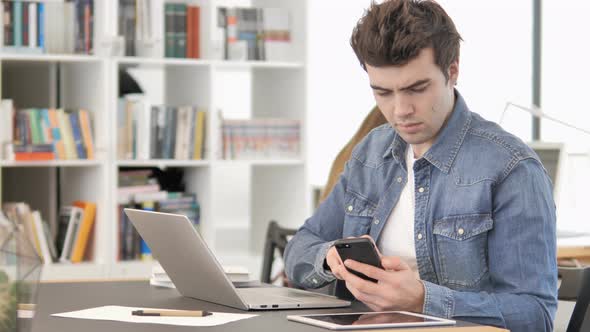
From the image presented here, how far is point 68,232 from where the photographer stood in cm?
431

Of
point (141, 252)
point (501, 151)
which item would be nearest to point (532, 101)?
point (141, 252)

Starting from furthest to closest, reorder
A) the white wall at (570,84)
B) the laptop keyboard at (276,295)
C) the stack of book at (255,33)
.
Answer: the white wall at (570,84), the stack of book at (255,33), the laptop keyboard at (276,295)

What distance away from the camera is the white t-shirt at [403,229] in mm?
2154

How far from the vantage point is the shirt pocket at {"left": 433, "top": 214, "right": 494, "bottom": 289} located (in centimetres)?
199

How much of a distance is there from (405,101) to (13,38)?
255 centimetres

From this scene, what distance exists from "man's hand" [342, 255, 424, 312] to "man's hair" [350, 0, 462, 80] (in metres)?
0.42

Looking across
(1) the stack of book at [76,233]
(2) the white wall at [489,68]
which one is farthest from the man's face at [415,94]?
(2) the white wall at [489,68]

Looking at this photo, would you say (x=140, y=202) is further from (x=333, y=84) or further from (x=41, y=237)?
(x=333, y=84)

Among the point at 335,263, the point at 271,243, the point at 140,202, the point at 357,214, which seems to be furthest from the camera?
the point at 140,202

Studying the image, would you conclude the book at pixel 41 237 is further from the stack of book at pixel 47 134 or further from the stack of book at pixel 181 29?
the stack of book at pixel 181 29

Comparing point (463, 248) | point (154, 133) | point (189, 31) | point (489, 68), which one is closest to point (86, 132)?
point (154, 133)

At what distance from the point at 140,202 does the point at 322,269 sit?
2.39 metres

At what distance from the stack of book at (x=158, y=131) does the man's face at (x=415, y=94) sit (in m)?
2.42

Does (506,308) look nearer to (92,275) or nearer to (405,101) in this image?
(405,101)
